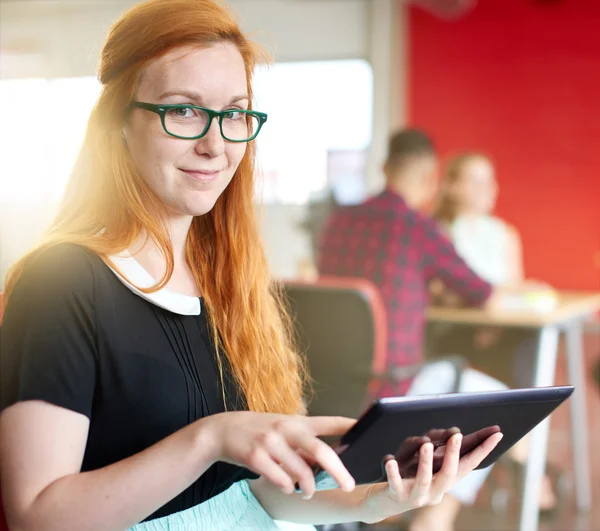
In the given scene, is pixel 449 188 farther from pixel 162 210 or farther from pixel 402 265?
pixel 162 210

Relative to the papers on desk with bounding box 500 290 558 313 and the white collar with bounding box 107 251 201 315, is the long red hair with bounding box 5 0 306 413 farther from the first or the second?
the papers on desk with bounding box 500 290 558 313

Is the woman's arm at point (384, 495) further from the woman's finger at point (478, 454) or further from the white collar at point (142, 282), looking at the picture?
the white collar at point (142, 282)

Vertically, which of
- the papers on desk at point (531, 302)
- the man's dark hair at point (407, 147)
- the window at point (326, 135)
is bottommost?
the papers on desk at point (531, 302)

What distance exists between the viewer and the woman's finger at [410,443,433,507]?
85 cm

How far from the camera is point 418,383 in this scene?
108 inches

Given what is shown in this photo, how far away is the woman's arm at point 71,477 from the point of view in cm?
80

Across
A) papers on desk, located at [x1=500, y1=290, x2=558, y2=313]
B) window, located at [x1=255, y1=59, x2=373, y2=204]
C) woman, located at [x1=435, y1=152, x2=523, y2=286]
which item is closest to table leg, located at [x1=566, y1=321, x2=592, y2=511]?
papers on desk, located at [x1=500, y1=290, x2=558, y2=313]

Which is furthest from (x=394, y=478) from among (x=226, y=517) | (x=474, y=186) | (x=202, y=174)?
(x=474, y=186)

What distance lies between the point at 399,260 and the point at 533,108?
3722 mm

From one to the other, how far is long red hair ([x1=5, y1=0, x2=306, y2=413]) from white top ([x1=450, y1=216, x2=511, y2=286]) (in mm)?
2846

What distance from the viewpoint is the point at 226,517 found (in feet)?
3.47

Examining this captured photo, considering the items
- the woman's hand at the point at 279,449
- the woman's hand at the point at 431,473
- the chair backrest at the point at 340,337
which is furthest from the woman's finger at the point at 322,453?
the chair backrest at the point at 340,337

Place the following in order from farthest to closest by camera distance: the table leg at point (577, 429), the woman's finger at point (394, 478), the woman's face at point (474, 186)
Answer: the woman's face at point (474, 186), the table leg at point (577, 429), the woman's finger at point (394, 478)

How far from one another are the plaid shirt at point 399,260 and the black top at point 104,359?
1877 mm
